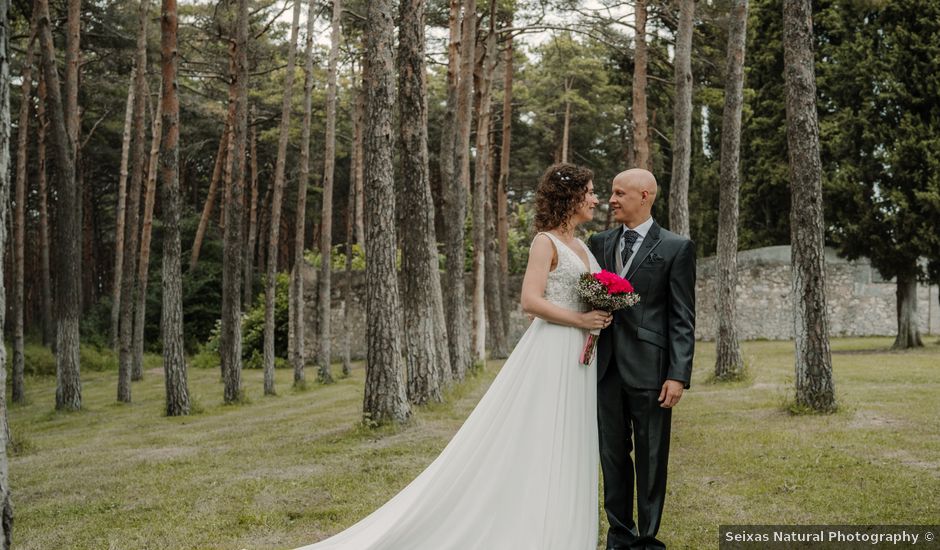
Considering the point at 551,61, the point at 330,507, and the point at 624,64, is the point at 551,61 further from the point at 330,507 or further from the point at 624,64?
the point at 330,507

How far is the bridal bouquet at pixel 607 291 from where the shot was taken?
4531 mm

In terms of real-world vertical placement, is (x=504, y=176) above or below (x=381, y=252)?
above

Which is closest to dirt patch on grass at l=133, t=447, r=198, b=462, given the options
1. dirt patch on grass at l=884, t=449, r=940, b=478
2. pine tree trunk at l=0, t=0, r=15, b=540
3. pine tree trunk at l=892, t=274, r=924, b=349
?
pine tree trunk at l=0, t=0, r=15, b=540

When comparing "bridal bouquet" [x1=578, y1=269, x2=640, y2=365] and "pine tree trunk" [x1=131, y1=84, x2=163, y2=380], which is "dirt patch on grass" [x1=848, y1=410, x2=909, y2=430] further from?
"pine tree trunk" [x1=131, y1=84, x2=163, y2=380]

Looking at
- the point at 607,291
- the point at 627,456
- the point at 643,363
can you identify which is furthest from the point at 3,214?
the point at 627,456

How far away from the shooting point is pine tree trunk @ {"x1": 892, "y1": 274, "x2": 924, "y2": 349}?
2258 cm

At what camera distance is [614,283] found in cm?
455

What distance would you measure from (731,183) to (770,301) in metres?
16.4

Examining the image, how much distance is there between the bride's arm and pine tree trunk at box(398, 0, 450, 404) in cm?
784

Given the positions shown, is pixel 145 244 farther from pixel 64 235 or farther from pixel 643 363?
pixel 643 363

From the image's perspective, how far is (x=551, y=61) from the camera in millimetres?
34438

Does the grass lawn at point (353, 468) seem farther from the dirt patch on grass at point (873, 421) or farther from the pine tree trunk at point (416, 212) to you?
the pine tree trunk at point (416, 212)

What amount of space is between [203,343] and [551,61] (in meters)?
19.4

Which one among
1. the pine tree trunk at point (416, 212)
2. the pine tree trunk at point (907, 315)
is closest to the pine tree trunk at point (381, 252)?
the pine tree trunk at point (416, 212)
